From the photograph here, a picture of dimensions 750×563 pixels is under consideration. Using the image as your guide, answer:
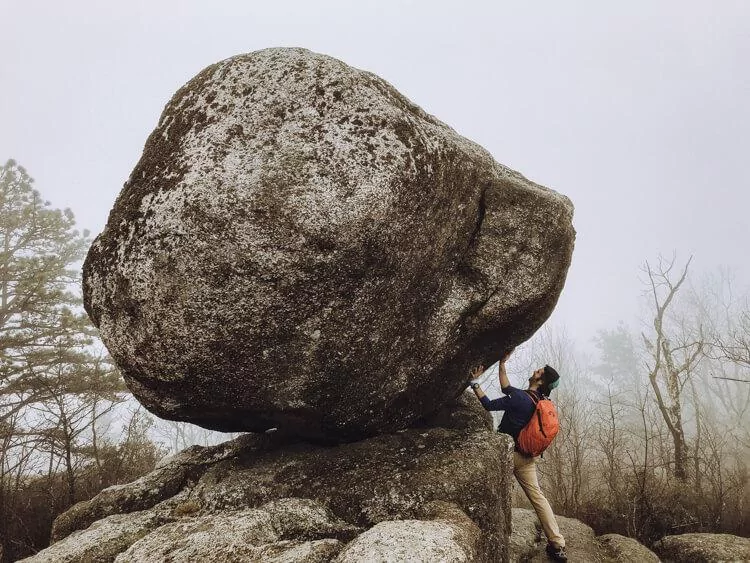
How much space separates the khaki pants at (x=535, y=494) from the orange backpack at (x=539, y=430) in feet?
0.67

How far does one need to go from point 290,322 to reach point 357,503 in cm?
214

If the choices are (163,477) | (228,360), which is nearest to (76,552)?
(163,477)

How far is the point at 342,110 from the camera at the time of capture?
14.8ft

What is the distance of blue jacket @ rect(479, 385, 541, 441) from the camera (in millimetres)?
6172

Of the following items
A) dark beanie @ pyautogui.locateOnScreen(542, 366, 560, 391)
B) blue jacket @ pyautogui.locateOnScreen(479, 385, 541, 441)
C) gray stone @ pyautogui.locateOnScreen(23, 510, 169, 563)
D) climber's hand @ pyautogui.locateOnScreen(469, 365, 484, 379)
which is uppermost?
climber's hand @ pyautogui.locateOnScreen(469, 365, 484, 379)

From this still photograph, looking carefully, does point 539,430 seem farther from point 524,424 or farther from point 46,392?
point 46,392

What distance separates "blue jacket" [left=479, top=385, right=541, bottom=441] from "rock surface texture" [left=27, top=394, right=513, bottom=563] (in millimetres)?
412

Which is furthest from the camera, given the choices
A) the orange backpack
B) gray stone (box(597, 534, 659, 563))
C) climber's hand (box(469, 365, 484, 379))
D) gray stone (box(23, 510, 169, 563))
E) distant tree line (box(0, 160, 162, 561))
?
distant tree line (box(0, 160, 162, 561))

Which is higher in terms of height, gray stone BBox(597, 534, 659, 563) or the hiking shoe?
the hiking shoe

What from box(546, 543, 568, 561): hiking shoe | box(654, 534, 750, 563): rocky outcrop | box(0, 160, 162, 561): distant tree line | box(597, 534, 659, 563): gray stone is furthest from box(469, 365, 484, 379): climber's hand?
box(0, 160, 162, 561): distant tree line

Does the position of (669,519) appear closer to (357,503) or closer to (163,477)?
(357,503)

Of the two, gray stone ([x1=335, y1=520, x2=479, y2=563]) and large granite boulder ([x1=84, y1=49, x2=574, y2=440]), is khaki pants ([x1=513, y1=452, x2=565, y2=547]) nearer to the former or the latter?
large granite boulder ([x1=84, y1=49, x2=574, y2=440])

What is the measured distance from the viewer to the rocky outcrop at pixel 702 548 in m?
6.68

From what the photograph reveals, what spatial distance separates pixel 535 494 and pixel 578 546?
1.83 metres
